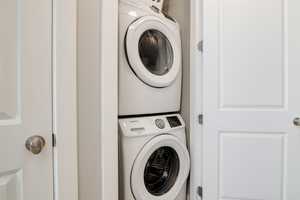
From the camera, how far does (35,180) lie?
90cm

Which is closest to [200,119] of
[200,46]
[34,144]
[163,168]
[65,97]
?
[163,168]

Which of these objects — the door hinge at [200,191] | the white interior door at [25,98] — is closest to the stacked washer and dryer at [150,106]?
the door hinge at [200,191]

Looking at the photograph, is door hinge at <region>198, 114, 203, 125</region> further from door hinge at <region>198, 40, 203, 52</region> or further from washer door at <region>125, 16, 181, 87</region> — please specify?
door hinge at <region>198, 40, 203, 52</region>

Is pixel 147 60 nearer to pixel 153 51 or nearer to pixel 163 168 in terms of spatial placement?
pixel 153 51

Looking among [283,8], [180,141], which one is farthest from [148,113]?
[283,8]

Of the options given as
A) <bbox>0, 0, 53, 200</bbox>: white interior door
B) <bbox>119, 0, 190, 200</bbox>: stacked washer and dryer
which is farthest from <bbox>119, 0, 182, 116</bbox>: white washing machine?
<bbox>0, 0, 53, 200</bbox>: white interior door

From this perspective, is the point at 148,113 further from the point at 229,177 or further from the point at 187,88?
the point at 229,177

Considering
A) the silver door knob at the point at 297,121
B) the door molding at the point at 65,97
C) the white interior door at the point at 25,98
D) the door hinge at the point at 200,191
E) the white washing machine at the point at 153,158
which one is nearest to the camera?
the white interior door at the point at 25,98

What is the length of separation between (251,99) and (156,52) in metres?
0.81

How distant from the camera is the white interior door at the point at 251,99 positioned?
151cm

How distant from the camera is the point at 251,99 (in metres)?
1.58

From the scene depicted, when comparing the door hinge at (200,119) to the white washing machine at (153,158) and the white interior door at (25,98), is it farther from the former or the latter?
the white interior door at (25,98)

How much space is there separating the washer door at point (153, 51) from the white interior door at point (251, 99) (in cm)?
26

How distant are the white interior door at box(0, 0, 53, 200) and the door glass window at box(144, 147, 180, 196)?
0.78m
